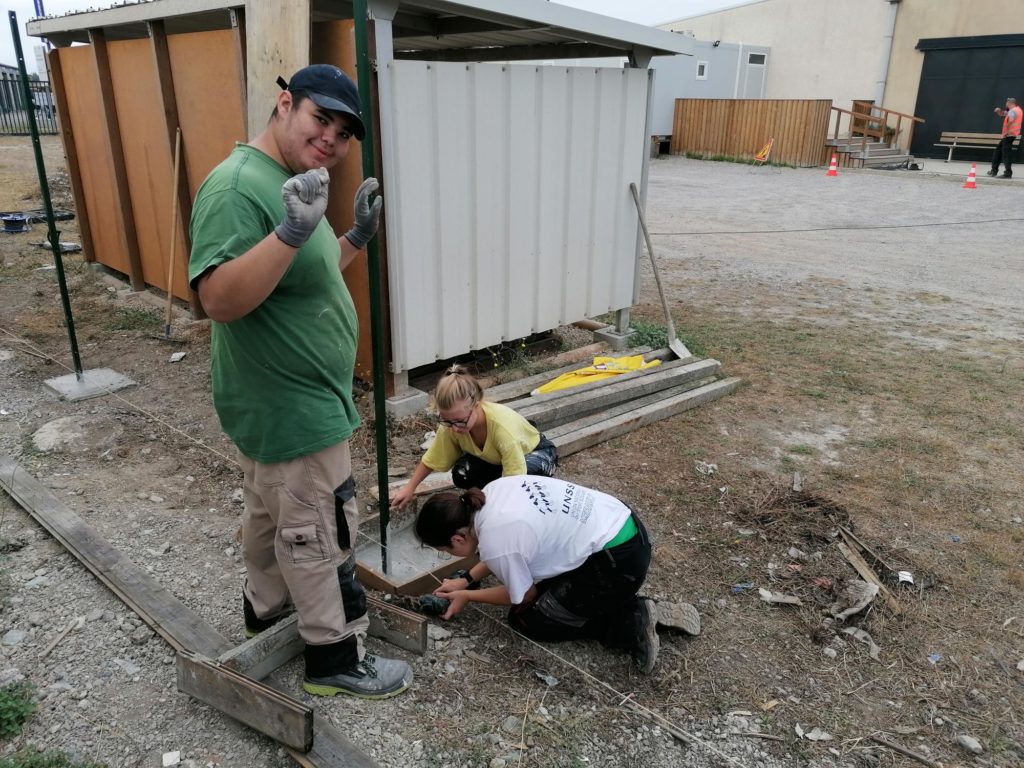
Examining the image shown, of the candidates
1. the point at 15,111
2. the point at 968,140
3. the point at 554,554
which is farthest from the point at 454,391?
the point at 15,111

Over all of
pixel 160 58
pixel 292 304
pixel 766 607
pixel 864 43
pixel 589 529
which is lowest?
pixel 766 607

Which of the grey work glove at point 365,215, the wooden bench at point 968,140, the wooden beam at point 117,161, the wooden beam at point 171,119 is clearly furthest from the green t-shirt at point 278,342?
the wooden bench at point 968,140

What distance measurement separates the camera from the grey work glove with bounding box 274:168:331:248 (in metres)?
1.77

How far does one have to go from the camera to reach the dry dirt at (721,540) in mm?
2525

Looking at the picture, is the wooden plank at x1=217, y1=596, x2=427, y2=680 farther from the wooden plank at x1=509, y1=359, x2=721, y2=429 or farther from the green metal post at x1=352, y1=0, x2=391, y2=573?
the wooden plank at x1=509, y1=359, x2=721, y2=429

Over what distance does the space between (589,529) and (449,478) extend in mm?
1538

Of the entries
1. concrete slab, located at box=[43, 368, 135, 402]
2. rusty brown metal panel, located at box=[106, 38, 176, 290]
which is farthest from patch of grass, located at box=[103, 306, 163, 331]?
concrete slab, located at box=[43, 368, 135, 402]

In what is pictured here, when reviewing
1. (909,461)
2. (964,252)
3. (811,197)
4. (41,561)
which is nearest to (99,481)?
(41,561)

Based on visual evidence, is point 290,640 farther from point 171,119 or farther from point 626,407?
point 171,119

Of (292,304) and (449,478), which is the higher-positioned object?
(292,304)

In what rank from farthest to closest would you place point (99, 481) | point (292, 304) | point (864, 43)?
point (864, 43)
point (99, 481)
point (292, 304)

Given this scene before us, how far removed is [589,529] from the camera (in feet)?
9.00

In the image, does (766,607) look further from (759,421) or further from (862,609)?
(759,421)

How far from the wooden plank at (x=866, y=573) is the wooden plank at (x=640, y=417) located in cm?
159
